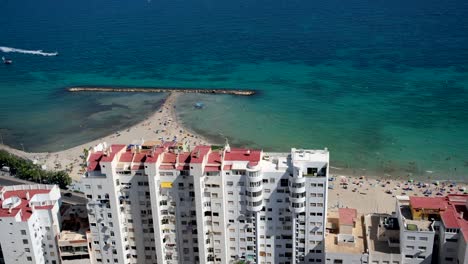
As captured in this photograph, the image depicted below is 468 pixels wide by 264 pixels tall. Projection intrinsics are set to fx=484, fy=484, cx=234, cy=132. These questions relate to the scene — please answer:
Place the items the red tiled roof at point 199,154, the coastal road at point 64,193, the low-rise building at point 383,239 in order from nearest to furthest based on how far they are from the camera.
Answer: the red tiled roof at point 199,154 < the low-rise building at point 383,239 < the coastal road at point 64,193

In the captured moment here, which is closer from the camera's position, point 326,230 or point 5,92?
point 326,230

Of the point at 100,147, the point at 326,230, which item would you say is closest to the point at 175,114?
the point at 100,147

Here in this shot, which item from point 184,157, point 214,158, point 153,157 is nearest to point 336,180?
point 214,158

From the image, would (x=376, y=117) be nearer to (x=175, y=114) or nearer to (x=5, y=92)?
(x=175, y=114)

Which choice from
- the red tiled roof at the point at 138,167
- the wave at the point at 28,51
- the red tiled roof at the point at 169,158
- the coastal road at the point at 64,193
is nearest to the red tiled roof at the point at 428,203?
the red tiled roof at the point at 169,158

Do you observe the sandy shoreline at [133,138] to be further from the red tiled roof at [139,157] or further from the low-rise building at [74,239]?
the red tiled roof at [139,157]

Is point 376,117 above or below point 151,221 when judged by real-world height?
above

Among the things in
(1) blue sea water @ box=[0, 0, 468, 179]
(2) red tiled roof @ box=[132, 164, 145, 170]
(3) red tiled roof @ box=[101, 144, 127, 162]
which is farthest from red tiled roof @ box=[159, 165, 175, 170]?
(1) blue sea water @ box=[0, 0, 468, 179]
